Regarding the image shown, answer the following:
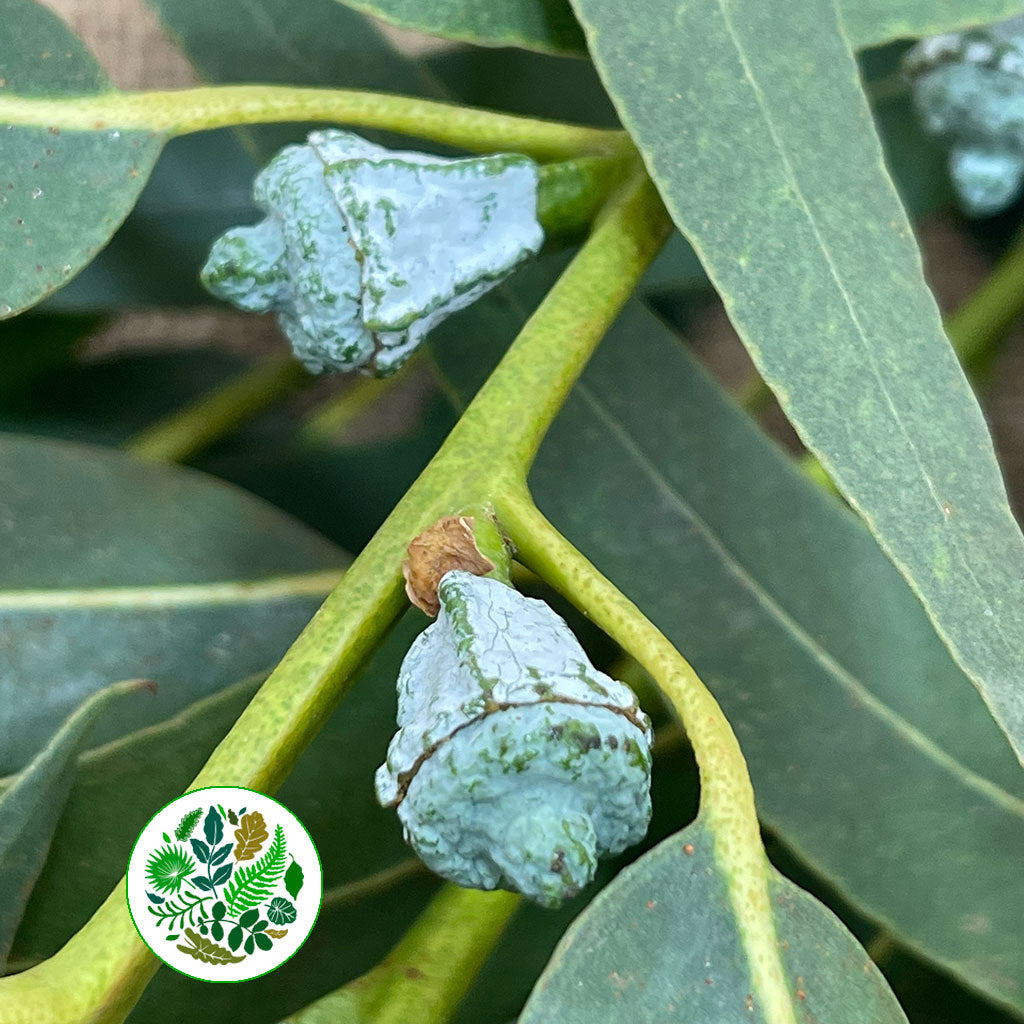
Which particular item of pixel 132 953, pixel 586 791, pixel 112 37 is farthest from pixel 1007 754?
pixel 112 37

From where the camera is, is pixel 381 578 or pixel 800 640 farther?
pixel 800 640

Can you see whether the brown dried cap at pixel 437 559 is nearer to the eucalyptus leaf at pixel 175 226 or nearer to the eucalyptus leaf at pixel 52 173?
the eucalyptus leaf at pixel 52 173

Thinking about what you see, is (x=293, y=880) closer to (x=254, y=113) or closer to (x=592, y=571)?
(x=592, y=571)

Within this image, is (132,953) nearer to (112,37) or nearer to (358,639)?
(358,639)

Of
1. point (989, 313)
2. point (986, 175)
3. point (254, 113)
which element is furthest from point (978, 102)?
point (254, 113)

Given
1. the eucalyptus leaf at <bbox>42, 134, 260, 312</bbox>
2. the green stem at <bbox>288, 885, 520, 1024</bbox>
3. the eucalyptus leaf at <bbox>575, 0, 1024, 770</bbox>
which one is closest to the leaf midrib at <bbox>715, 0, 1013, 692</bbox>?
the eucalyptus leaf at <bbox>575, 0, 1024, 770</bbox>

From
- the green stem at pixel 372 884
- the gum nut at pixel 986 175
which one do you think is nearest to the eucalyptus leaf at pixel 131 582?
the green stem at pixel 372 884
